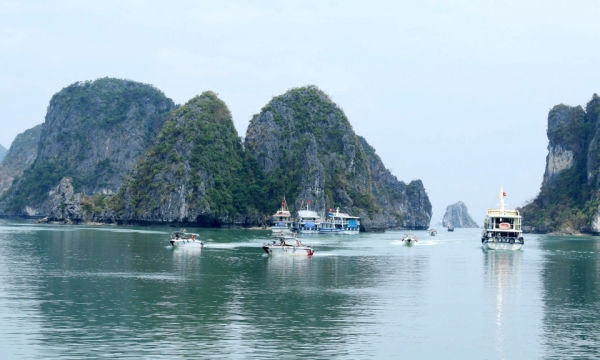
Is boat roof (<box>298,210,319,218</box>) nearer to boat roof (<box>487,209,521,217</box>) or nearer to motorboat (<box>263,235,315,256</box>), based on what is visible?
boat roof (<box>487,209,521,217</box>)

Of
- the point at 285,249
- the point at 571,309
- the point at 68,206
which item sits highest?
the point at 68,206

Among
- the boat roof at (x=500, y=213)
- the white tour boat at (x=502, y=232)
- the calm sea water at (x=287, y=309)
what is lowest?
the calm sea water at (x=287, y=309)

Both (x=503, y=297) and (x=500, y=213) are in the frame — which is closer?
(x=503, y=297)

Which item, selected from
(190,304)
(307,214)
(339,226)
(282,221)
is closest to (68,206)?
(282,221)

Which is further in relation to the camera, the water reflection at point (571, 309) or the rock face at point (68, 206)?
the rock face at point (68, 206)

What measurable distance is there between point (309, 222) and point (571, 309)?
133 m

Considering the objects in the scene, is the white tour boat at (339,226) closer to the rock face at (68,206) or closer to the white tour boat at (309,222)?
the white tour boat at (309,222)

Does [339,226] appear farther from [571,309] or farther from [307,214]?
[571,309]

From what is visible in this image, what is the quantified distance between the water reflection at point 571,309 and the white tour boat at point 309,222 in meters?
98.6

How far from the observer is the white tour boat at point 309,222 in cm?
17762

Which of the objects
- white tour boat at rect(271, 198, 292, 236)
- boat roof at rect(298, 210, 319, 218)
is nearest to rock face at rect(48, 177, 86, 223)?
white tour boat at rect(271, 198, 292, 236)

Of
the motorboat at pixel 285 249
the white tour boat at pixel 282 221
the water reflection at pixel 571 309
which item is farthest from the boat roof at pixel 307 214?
the water reflection at pixel 571 309

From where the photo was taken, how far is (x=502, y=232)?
11131 centimetres

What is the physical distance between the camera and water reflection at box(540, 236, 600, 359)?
A: 34.9 meters
